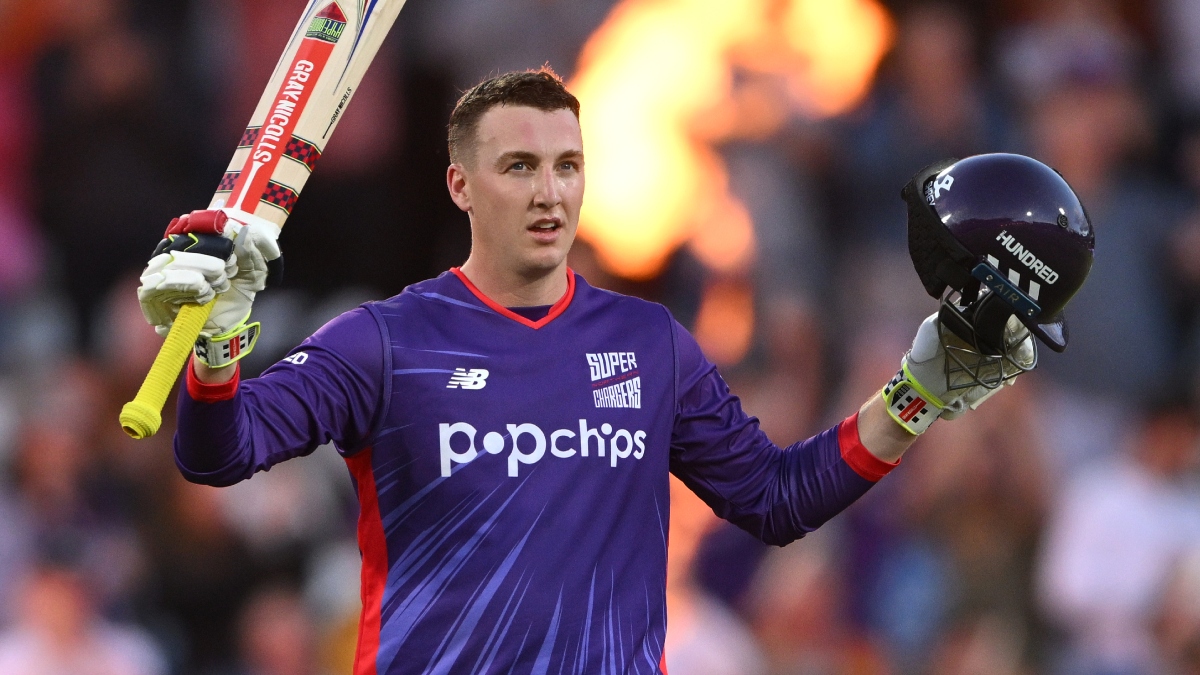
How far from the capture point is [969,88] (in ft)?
33.5

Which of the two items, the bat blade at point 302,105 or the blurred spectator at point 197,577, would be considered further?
the blurred spectator at point 197,577

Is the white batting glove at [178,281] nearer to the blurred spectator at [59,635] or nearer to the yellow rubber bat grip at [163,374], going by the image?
the yellow rubber bat grip at [163,374]

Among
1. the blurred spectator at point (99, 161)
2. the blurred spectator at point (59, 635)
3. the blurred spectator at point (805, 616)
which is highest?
the blurred spectator at point (99, 161)

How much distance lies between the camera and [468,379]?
4352 mm

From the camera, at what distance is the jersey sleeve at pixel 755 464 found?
15.1 ft

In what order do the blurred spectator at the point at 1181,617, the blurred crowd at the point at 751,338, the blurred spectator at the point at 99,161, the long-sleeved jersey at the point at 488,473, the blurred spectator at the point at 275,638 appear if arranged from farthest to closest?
the blurred spectator at the point at 99,161 → the blurred crowd at the point at 751,338 → the blurred spectator at the point at 275,638 → the blurred spectator at the point at 1181,617 → the long-sleeved jersey at the point at 488,473

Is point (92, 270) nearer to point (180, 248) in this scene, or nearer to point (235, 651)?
point (235, 651)

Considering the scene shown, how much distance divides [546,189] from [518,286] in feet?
0.89

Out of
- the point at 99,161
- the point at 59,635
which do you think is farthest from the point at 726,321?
the point at 59,635

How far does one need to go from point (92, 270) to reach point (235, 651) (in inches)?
102

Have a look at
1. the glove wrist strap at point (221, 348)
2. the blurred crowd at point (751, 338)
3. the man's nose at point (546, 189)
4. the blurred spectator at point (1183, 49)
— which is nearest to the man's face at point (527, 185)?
the man's nose at point (546, 189)

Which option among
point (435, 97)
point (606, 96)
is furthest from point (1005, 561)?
point (435, 97)

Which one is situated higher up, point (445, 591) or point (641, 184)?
point (641, 184)

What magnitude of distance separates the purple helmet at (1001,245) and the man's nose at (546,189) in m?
0.92
